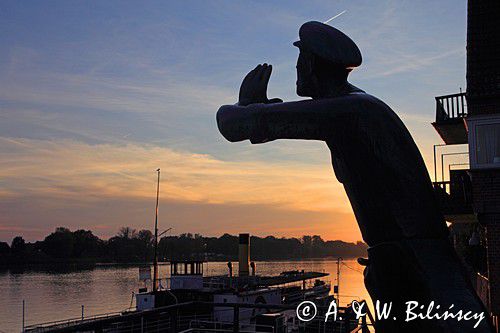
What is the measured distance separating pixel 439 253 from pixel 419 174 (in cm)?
34

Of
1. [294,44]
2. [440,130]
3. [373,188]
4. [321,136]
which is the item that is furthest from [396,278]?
[440,130]

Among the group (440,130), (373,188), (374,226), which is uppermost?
(440,130)

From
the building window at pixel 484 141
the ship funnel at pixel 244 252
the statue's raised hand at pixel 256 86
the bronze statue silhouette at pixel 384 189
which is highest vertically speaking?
the building window at pixel 484 141

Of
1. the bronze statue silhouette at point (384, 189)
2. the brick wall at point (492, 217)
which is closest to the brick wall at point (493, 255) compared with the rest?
the brick wall at point (492, 217)

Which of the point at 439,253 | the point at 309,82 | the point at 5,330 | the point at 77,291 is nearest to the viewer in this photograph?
the point at 439,253

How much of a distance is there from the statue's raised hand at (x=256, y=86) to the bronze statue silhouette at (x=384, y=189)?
17 centimetres

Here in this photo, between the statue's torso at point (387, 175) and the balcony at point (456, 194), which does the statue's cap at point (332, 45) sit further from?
the balcony at point (456, 194)

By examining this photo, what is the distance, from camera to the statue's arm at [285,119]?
2.43m

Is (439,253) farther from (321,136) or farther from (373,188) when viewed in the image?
(321,136)

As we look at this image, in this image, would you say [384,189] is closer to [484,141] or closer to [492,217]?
[492,217]

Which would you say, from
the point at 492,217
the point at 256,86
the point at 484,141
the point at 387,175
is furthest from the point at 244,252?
the point at 387,175

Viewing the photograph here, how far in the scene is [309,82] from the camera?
2.60m

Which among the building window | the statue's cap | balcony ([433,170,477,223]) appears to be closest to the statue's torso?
the statue's cap

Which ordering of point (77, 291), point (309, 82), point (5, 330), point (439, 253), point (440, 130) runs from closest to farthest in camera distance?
1. point (439, 253)
2. point (309, 82)
3. point (440, 130)
4. point (5, 330)
5. point (77, 291)
